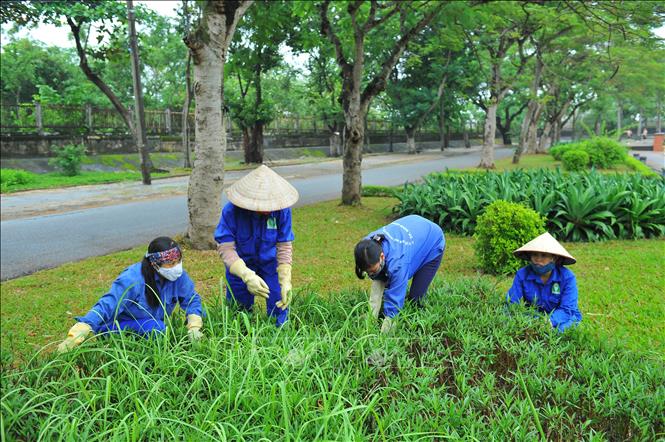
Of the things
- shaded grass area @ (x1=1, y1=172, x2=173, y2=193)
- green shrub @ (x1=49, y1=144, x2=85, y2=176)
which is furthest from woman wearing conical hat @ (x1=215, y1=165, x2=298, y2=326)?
green shrub @ (x1=49, y1=144, x2=85, y2=176)

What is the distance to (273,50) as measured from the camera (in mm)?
18016

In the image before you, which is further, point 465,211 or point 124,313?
point 465,211

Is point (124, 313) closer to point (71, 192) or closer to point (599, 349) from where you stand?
point (599, 349)

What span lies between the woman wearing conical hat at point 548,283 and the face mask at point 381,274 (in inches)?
43.1

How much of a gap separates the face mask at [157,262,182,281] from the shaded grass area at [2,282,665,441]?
296mm

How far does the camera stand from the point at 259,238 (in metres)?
3.59

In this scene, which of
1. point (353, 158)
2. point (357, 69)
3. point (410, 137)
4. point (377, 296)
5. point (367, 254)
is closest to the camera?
point (367, 254)

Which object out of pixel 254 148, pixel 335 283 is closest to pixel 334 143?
pixel 254 148

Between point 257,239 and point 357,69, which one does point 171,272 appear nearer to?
point 257,239

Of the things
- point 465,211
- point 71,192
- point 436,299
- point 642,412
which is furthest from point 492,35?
point 642,412

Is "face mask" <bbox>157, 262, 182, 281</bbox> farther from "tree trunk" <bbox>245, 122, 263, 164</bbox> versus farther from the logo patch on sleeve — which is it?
"tree trunk" <bbox>245, 122, 263, 164</bbox>

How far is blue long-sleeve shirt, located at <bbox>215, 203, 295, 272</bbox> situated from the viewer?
3.51m

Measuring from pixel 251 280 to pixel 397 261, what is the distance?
34.8 inches

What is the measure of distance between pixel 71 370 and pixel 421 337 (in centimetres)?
178
